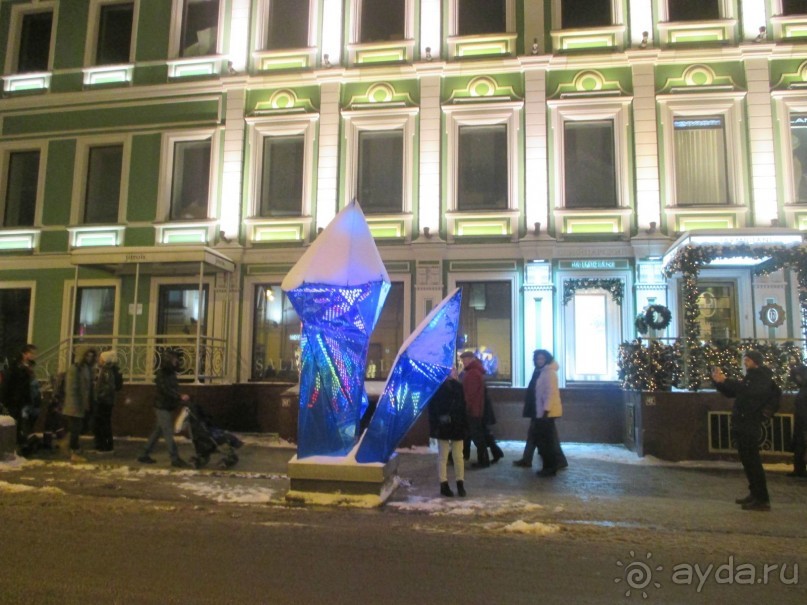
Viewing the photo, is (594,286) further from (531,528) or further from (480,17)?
(531,528)

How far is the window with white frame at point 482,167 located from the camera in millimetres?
14359

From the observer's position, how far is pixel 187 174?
1590 centimetres

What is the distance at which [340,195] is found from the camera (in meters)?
14.9

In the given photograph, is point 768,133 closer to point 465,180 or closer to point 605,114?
point 605,114

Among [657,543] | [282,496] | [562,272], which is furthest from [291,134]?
[657,543]

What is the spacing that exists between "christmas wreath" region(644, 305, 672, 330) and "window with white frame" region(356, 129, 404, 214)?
605cm

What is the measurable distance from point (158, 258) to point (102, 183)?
4.21 metres

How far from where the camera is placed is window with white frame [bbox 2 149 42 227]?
54.3 feet

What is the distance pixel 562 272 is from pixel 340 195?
549 centimetres

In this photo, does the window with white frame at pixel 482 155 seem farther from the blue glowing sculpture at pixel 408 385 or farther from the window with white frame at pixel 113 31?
the window with white frame at pixel 113 31

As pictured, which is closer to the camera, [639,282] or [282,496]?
[282,496]

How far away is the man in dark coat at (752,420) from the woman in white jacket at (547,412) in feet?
7.96

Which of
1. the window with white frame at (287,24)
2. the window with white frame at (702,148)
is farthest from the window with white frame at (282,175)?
the window with white frame at (702,148)

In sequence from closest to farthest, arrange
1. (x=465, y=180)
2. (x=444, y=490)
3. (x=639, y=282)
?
(x=444, y=490) < (x=639, y=282) < (x=465, y=180)
